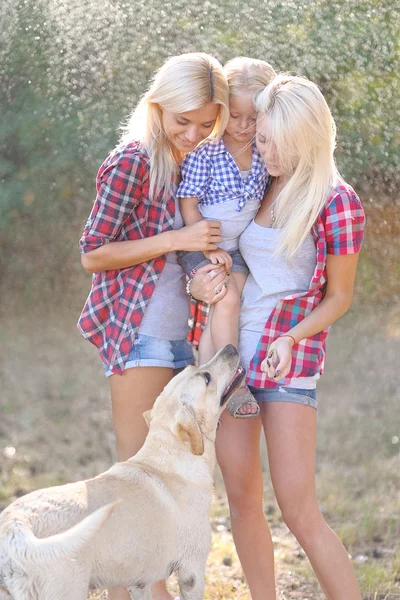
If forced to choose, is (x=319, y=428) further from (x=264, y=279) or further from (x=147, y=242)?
(x=147, y=242)

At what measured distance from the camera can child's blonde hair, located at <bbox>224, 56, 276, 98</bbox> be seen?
2.64 meters

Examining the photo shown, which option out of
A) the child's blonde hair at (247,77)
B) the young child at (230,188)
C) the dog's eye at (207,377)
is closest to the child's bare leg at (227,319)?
the young child at (230,188)

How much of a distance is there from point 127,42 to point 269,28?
955 mm

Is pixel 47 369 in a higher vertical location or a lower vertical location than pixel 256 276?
lower

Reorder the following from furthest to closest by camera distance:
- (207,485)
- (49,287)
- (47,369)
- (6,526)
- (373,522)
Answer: (49,287) < (47,369) < (373,522) < (207,485) < (6,526)

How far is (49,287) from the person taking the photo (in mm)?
6719

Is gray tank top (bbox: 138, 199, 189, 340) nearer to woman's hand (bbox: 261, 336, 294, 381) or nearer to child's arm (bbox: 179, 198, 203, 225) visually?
child's arm (bbox: 179, 198, 203, 225)

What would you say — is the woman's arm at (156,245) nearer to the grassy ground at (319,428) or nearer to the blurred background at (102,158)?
the grassy ground at (319,428)

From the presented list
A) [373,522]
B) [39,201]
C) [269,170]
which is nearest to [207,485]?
[269,170]

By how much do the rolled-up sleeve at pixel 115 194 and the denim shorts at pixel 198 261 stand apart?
0.22 metres

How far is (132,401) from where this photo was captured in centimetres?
263

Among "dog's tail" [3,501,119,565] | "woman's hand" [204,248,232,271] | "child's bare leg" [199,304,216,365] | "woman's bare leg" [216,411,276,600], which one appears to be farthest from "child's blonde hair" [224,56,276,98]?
"dog's tail" [3,501,119,565]

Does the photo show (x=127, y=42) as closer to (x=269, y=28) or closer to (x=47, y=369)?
(x=269, y=28)

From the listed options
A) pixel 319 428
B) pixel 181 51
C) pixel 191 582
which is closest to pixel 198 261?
pixel 191 582
